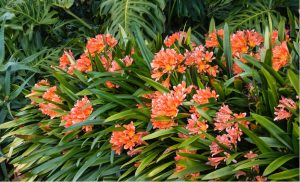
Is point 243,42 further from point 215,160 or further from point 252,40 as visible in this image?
point 215,160

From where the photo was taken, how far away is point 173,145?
2029 millimetres

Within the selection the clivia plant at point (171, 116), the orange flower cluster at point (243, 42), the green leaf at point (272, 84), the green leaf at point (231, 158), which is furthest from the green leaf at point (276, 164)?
the orange flower cluster at point (243, 42)


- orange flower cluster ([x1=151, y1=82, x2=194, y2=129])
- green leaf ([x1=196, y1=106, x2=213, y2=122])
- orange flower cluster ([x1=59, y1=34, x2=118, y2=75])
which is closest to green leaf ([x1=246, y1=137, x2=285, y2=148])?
green leaf ([x1=196, y1=106, x2=213, y2=122])

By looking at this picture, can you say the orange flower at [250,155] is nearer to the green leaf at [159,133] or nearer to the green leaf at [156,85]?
the green leaf at [159,133]

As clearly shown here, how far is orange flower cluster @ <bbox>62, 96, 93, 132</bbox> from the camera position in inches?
90.7

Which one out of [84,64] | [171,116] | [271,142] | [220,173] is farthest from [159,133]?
[84,64]

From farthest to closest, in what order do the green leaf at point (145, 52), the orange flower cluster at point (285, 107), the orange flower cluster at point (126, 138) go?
the green leaf at point (145, 52) < the orange flower cluster at point (126, 138) < the orange flower cluster at point (285, 107)

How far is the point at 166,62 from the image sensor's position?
7.13 feet

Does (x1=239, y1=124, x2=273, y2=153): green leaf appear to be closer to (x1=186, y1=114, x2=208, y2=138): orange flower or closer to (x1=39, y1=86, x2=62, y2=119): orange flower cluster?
(x1=186, y1=114, x2=208, y2=138): orange flower

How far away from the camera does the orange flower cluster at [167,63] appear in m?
2.17

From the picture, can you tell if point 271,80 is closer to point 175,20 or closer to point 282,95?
point 282,95

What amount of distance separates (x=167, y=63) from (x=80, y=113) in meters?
0.49

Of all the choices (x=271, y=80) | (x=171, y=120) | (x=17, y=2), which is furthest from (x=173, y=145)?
(x=17, y=2)

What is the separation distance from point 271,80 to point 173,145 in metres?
0.49
